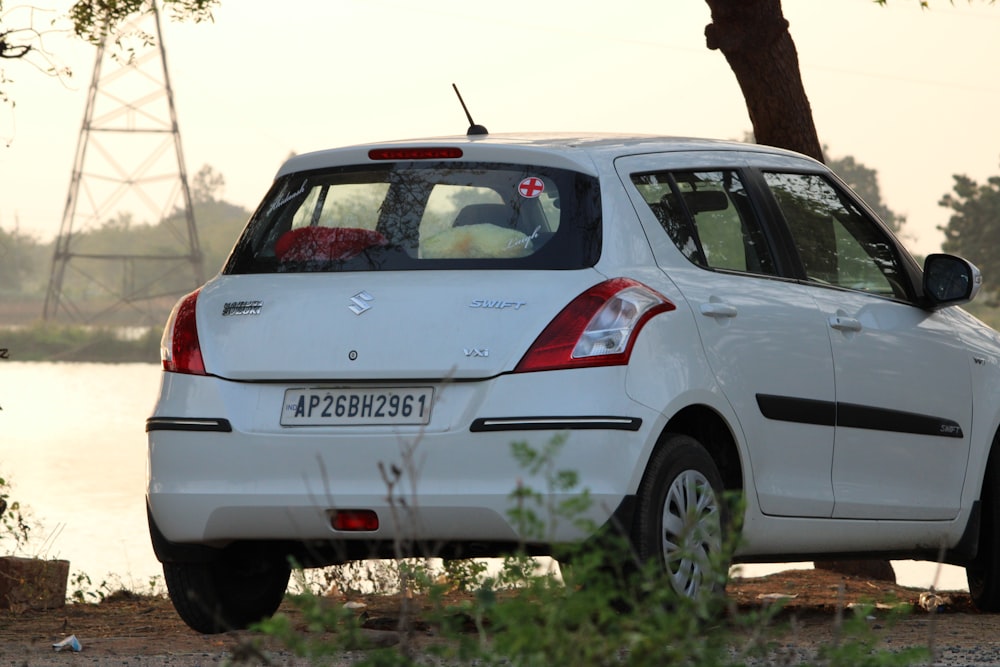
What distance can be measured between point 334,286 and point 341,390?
1.26ft

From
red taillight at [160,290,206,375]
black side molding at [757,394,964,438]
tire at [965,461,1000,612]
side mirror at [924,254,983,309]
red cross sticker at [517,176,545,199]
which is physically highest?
red cross sticker at [517,176,545,199]

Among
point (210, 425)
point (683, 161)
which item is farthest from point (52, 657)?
point (683, 161)

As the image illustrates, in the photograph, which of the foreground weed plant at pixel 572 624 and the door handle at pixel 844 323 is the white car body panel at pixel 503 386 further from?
the foreground weed plant at pixel 572 624

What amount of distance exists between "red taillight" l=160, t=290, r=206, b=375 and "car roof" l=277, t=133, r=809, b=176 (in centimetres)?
65

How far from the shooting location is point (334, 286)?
541 cm

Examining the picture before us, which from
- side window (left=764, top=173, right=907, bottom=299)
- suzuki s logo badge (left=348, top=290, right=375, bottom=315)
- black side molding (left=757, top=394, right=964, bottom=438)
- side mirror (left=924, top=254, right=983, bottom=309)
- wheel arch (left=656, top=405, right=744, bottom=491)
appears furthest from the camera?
side mirror (left=924, top=254, right=983, bottom=309)

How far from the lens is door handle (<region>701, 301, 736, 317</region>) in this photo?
218 inches

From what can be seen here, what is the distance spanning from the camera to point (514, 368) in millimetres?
5027

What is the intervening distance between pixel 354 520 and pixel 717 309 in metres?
1.39

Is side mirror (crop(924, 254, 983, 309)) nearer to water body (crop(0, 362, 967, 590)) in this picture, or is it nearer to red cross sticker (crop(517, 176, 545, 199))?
water body (crop(0, 362, 967, 590))

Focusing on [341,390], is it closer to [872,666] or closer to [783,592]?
[872,666]

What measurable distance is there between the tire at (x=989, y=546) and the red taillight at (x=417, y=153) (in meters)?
3.06

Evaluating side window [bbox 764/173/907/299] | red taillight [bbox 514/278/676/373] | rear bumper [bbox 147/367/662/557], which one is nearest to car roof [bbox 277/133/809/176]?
side window [bbox 764/173/907/299]

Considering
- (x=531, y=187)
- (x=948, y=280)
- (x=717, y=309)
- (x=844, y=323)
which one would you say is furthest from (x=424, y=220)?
(x=948, y=280)
